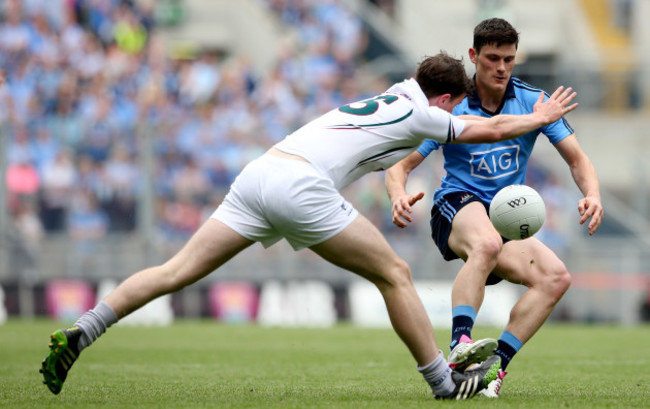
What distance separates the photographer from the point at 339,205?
6.59 m

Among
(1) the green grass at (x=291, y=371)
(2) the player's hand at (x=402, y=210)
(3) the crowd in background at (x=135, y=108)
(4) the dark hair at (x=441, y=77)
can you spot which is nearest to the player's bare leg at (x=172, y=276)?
(1) the green grass at (x=291, y=371)

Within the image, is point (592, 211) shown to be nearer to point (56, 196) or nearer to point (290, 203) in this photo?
point (290, 203)

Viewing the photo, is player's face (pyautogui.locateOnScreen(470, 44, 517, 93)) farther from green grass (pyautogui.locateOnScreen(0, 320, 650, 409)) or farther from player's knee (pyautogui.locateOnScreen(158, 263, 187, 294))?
player's knee (pyautogui.locateOnScreen(158, 263, 187, 294))


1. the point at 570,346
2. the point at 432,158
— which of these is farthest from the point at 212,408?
the point at 432,158

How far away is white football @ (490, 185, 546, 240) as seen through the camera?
734 centimetres

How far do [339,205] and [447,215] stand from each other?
Result: 57.4 inches

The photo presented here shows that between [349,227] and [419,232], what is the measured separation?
35.1 ft

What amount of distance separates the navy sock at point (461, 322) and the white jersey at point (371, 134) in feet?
3.83

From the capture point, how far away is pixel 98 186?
17.3 m

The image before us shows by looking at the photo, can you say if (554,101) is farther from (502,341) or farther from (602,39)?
(602,39)

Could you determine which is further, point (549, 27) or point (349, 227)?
point (549, 27)

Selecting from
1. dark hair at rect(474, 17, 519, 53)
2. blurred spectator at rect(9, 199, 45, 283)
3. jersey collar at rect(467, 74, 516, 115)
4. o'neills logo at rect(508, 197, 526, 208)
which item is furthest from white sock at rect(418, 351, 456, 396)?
blurred spectator at rect(9, 199, 45, 283)

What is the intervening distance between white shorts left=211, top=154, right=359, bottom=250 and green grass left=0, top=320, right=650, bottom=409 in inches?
40.1

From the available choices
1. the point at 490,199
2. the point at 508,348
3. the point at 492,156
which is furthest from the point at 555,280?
the point at 492,156
